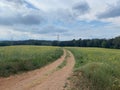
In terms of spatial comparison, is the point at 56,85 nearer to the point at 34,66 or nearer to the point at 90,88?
the point at 90,88

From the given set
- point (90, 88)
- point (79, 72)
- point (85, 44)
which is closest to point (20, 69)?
point (79, 72)

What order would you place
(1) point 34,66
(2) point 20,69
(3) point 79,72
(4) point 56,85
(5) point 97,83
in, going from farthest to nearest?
(1) point 34,66, (2) point 20,69, (3) point 79,72, (5) point 97,83, (4) point 56,85

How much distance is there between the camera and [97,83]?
17094mm

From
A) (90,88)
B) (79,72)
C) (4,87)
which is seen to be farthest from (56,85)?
(79,72)

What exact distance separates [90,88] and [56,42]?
13483cm

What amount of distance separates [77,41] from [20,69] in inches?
4982

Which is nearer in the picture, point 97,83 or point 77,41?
point 97,83

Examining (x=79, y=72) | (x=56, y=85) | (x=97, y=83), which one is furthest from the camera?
(x=79, y=72)

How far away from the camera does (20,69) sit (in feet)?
79.3

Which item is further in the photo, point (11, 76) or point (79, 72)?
point (11, 76)

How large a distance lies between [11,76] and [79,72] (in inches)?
206

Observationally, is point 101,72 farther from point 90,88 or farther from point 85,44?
point 85,44

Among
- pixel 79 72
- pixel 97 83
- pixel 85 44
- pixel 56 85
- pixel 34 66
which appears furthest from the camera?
pixel 85 44

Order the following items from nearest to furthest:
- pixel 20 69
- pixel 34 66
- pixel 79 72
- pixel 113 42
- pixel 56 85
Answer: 1. pixel 56 85
2. pixel 79 72
3. pixel 20 69
4. pixel 34 66
5. pixel 113 42
